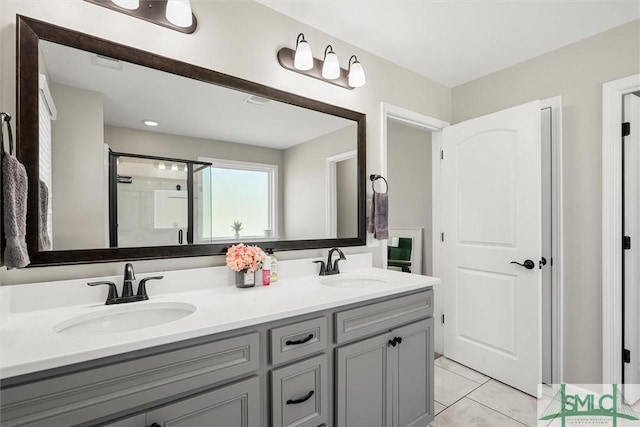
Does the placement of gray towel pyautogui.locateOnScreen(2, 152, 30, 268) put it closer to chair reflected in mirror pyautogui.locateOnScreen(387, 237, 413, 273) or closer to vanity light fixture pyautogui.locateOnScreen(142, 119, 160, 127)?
vanity light fixture pyautogui.locateOnScreen(142, 119, 160, 127)

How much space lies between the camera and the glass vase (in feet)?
5.20

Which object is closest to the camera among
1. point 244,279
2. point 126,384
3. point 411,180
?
point 126,384

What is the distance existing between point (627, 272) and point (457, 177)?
48.6 inches

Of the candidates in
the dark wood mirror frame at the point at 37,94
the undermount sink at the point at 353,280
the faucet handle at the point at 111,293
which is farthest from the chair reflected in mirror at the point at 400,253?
the faucet handle at the point at 111,293

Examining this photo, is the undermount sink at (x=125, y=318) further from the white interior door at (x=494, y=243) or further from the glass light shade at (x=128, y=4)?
the white interior door at (x=494, y=243)

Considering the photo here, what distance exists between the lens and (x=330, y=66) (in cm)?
198

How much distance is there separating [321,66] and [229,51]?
605 mm

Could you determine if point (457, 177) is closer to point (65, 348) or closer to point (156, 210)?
point (156, 210)

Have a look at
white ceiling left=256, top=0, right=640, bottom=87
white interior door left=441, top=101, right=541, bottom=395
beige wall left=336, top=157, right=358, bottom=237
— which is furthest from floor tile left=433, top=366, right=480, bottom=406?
white ceiling left=256, top=0, right=640, bottom=87

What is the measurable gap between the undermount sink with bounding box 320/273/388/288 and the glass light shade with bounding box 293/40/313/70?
124cm

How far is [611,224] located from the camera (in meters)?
2.04

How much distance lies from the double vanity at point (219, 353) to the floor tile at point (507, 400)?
0.62 m

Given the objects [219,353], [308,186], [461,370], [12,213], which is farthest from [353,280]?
[12,213]

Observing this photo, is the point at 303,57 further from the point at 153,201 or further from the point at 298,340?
the point at 298,340
